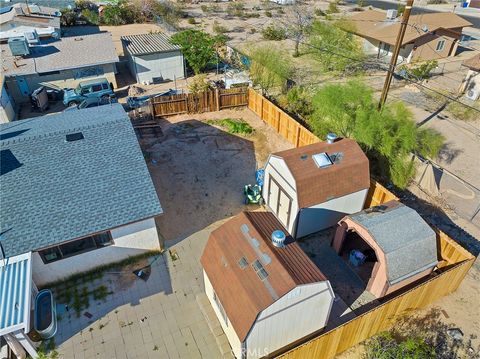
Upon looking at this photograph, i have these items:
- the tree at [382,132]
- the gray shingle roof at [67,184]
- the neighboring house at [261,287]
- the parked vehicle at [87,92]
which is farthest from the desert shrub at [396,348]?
the parked vehicle at [87,92]

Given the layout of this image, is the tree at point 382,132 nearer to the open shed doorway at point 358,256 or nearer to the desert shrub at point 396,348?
the open shed doorway at point 358,256

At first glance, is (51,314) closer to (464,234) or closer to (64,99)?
(464,234)

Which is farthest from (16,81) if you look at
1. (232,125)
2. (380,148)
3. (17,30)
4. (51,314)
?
(380,148)

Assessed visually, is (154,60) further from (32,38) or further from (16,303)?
(16,303)

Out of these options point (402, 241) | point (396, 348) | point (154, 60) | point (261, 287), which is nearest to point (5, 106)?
point (154, 60)

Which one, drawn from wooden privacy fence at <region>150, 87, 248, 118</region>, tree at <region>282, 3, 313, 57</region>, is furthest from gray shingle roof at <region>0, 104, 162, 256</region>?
tree at <region>282, 3, 313, 57</region>

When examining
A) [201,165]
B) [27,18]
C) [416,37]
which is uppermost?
[27,18]
